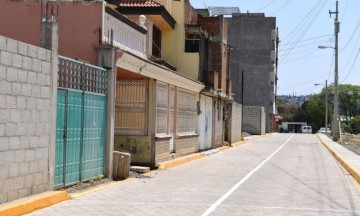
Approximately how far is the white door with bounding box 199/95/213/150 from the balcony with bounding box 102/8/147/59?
10890 mm

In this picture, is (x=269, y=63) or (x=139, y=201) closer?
(x=139, y=201)

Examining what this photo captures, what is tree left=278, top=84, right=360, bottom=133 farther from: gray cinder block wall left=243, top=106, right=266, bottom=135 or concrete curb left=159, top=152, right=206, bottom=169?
concrete curb left=159, top=152, right=206, bottom=169

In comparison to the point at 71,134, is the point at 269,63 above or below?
above

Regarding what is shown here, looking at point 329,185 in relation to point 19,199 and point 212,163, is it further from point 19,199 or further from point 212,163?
point 19,199

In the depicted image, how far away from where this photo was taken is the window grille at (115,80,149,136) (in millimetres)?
19094

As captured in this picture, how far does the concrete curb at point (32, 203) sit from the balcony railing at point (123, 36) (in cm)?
538

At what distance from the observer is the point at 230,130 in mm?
40969

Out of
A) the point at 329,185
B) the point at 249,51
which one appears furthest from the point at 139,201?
the point at 249,51

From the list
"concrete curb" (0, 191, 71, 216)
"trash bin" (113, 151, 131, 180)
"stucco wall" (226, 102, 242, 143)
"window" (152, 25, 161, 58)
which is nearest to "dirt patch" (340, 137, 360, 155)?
"stucco wall" (226, 102, 242, 143)

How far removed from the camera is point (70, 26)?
15062 mm

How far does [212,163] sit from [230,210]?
1280cm

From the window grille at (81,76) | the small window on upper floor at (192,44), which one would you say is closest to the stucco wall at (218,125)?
the small window on upper floor at (192,44)

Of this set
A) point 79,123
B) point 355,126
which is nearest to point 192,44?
point 79,123

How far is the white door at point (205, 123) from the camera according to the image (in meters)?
30.6
